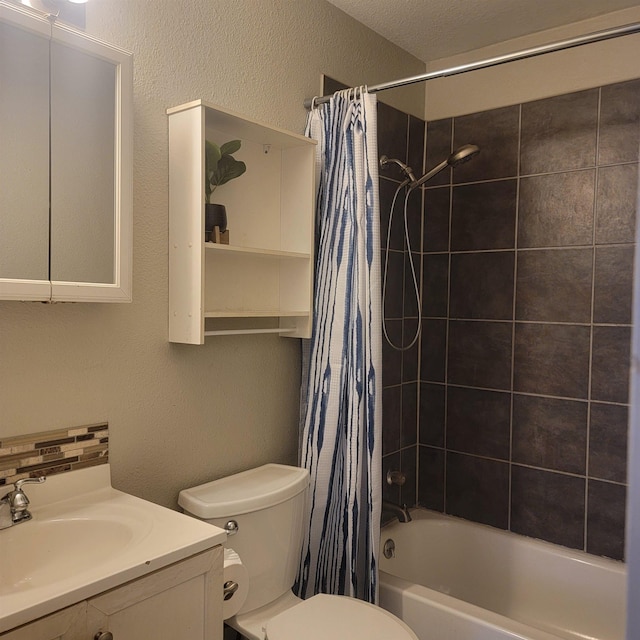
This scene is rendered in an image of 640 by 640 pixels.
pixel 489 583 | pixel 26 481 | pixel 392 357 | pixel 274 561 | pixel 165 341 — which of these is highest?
pixel 165 341

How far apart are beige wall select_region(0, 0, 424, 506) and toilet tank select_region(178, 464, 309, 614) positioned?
138mm

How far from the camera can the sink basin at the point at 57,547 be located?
1277 millimetres

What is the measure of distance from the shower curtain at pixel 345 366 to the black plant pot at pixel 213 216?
17.6 inches

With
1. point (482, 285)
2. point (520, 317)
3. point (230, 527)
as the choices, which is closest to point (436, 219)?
point (482, 285)

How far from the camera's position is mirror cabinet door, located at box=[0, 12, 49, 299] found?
1333 millimetres

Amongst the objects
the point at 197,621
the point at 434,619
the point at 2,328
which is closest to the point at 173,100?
the point at 2,328

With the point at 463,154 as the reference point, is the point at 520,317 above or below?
below

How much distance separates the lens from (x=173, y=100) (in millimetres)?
1773

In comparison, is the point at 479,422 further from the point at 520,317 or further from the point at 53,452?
the point at 53,452

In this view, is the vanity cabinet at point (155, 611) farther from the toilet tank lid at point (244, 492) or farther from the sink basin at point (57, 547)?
the toilet tank lid at point (244, 492)

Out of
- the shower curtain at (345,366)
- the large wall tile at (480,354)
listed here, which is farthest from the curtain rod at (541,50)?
the large wall tile at (480,354)

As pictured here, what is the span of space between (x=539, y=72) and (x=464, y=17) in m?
0.41

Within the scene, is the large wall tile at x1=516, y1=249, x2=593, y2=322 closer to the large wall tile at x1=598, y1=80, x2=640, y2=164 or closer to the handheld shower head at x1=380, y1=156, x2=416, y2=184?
the large wall tile at x1=598, y1=80, x2=640, y2=164

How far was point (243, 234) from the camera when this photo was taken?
204 centimetres
